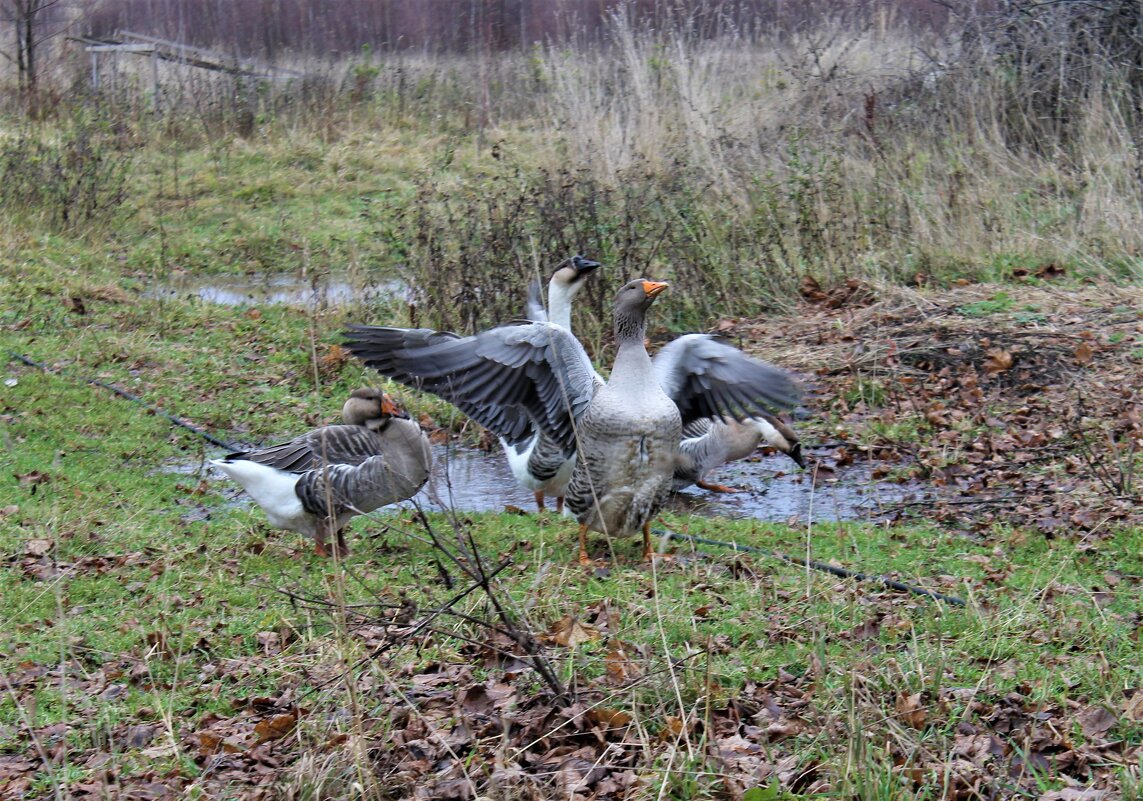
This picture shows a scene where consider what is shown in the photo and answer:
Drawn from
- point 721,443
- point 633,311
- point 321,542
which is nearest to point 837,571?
point 633,311

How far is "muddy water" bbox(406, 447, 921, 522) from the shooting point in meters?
7.48

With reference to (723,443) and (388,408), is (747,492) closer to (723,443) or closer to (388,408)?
(723,443)

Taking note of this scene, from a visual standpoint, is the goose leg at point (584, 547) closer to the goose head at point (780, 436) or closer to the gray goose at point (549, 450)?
the gray goose at point (549, 450)

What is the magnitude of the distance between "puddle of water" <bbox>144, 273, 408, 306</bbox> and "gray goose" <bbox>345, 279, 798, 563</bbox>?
5.13 m

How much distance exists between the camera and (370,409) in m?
6.96

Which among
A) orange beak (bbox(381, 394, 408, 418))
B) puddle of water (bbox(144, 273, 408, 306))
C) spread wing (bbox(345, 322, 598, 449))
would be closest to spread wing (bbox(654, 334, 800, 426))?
spread wing (bbox(345, 322, 598, 449))

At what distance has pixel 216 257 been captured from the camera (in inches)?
583

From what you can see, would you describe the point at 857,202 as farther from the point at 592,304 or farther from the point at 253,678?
the point at 253,678

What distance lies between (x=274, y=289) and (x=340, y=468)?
24.8ft

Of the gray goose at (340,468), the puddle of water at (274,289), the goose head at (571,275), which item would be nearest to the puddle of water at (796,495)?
the goose head at (571,275)

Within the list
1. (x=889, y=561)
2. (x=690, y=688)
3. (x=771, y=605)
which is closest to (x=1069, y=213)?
(x=889, y=561)

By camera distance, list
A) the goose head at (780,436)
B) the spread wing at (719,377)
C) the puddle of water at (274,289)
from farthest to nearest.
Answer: the puddle of water at (274,289) < the goose head at (780,436) < the spread wing at (719,377)

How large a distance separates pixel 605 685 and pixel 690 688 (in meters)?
0.29

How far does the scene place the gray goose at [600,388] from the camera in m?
5.93
